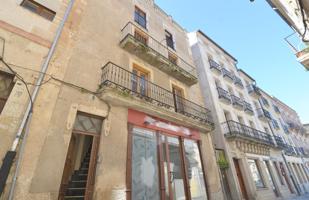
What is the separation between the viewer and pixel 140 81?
8195 millimetres

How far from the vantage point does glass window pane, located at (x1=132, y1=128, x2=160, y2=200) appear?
18.8ft

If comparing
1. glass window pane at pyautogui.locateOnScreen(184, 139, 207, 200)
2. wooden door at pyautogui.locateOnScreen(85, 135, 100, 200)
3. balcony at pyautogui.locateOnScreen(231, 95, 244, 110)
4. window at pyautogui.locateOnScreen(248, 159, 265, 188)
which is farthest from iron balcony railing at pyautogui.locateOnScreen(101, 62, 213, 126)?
window at pyautogui.locateOnScreen(248, 159, 265, 188)

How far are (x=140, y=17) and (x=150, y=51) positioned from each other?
3937 mm

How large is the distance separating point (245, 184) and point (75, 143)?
10.7 meters

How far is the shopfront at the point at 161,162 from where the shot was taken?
5.91 m

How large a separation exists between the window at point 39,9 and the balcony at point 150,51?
2963 mm

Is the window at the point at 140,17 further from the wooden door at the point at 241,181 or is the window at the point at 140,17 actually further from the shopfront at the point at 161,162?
the wooden door at the point at 241,181

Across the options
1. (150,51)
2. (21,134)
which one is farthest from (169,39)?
(21,134)

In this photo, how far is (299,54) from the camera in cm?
712

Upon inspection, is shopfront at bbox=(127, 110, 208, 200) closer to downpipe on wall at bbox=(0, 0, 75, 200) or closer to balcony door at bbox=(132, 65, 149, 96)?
balcony door at bbox=(132, 65, 149, 96)

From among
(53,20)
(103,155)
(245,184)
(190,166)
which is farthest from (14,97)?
(245,184)

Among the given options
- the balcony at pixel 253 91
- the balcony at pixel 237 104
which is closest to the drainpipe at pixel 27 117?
the balcony at pixel 237 104

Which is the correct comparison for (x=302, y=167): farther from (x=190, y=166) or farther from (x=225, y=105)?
(x=190, y=166)

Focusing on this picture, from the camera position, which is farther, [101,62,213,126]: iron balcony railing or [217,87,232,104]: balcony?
[217,87,232,104]: balcony
